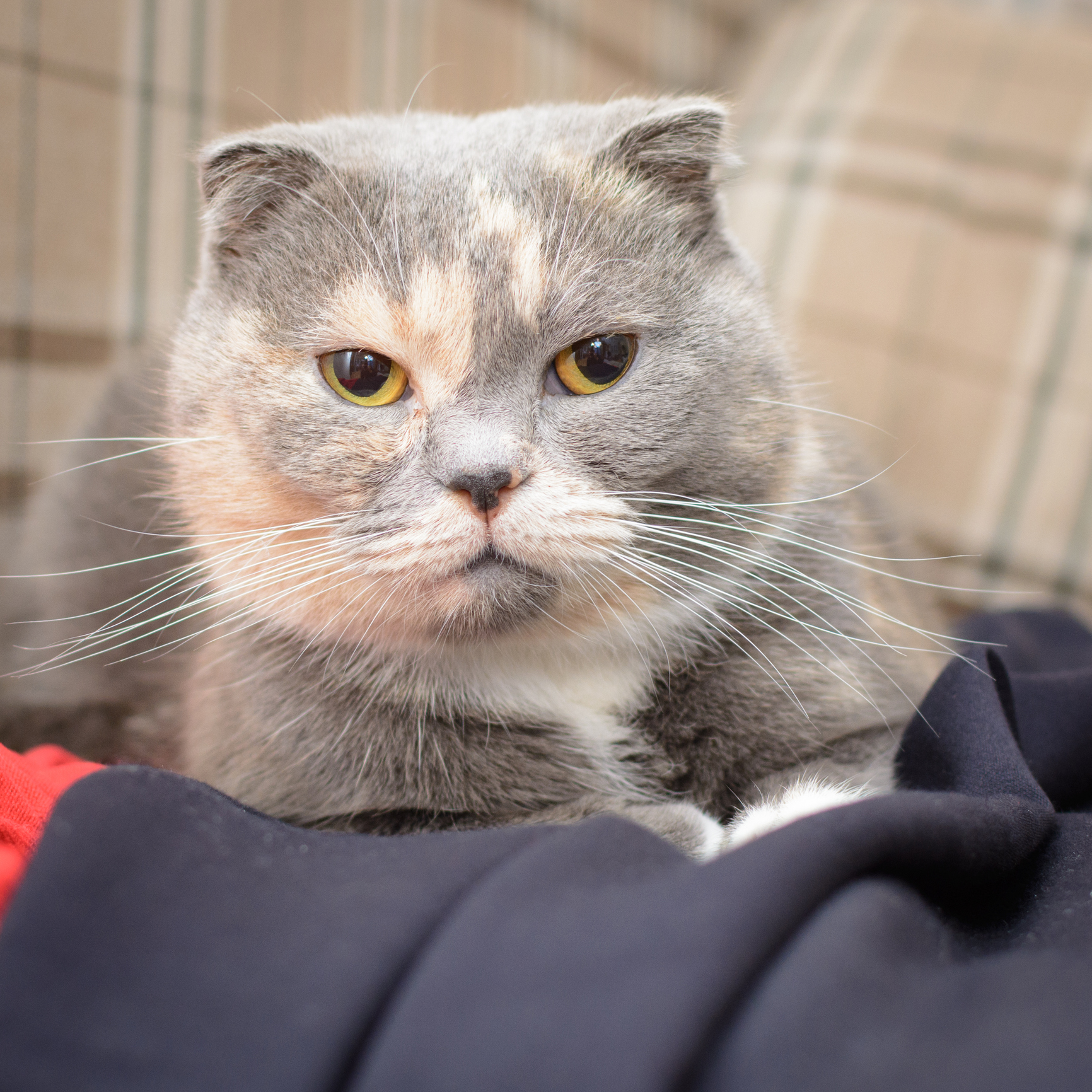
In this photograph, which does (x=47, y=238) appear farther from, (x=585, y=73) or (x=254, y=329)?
(x=585, y=73)

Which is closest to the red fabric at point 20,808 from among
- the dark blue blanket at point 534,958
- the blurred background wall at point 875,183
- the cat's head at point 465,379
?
the dark blue blanket at point 534,958

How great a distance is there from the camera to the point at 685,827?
0.73 metres

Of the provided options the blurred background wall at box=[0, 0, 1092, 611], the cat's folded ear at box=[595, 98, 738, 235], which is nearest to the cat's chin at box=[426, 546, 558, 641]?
the cat's folded ear at box=[595, 98, 738, 235]

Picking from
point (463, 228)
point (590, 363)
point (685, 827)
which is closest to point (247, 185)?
point (463, 228)

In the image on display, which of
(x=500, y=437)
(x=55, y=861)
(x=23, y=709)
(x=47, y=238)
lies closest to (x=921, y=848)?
(x=500, y=437)

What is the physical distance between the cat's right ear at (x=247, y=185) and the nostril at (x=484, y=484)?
34cm

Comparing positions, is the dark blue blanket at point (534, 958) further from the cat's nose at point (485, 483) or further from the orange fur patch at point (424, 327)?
the orange fur patch at point (424, 327)

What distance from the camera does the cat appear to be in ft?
2.48

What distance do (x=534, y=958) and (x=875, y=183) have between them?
176cm

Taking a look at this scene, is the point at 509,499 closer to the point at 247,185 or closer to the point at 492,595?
the point at 492,595

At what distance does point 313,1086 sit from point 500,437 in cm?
45

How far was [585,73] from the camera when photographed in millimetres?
1844

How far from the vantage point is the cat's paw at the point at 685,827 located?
28.3 inches

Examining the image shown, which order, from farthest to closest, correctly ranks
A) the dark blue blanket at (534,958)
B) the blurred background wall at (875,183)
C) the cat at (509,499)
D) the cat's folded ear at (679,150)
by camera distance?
the blurred background wall at (875,183) < the cat's folded ear at (679,150) < the cat at (509,499) < the dark blue blanket at (534,958)
